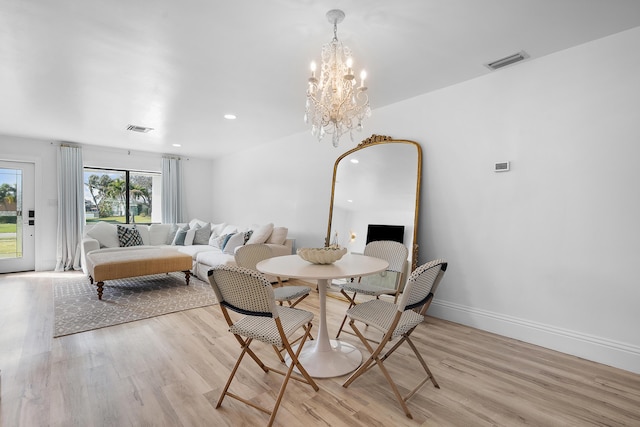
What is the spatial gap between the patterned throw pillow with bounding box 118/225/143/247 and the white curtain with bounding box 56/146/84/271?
91 centimetres

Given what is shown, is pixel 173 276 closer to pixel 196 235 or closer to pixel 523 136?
pixel 196 235

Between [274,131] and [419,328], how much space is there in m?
3.62

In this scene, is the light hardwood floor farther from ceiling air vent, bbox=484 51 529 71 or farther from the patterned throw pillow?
the patterned throw pillow

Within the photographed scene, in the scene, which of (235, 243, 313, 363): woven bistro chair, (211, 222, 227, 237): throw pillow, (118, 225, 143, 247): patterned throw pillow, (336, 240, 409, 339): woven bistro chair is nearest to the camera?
(235, 243, 313, 363): woven bistro chair

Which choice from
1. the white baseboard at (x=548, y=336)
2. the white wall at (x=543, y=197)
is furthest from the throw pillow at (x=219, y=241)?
the white baseboard at (x=548, y=336)

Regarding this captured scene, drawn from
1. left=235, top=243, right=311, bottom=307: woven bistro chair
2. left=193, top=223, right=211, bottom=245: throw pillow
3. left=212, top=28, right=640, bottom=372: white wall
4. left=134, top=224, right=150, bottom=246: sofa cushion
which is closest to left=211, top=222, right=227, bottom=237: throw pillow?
left=193, top=223, right=211, bottom=245: throw pillow

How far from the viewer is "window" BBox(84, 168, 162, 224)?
6.43 m

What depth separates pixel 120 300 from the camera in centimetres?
393

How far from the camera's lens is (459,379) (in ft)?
6.94

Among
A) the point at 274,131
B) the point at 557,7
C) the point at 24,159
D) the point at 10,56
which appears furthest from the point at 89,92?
the point at 557,7

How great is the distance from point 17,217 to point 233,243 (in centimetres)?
408

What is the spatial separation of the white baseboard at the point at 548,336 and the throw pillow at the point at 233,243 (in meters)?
3.06

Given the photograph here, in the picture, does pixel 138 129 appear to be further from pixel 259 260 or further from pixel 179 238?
pixel 259 260

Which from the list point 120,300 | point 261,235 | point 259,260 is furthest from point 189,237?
point 259,260
